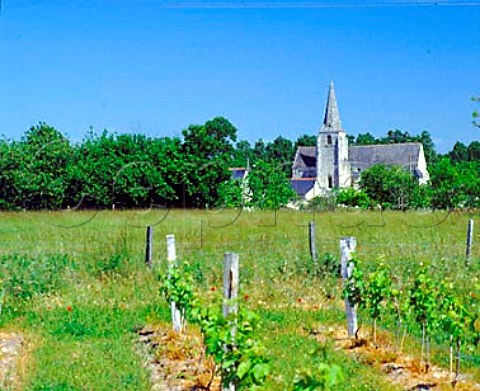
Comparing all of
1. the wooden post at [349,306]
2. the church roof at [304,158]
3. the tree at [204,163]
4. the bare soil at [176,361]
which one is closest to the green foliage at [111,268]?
the bare soil at [176,361]

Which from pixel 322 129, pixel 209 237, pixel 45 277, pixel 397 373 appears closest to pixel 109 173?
pixel 209 237

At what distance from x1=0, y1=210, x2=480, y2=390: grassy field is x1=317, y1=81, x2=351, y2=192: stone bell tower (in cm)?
6001

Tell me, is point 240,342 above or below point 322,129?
below

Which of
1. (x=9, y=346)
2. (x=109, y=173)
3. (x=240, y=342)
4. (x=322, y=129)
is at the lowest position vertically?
(x=9, y=346)

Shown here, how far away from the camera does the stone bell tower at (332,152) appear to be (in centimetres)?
7950

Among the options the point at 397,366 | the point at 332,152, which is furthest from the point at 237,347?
the point at 332,152

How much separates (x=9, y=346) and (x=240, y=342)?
15.4 ft

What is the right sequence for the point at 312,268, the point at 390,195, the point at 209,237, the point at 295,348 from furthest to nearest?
the point at 390,195
the point at 209,237
the point at 312,268
the point at 295,348

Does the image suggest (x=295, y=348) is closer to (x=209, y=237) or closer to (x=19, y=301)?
(x=19, y=301)

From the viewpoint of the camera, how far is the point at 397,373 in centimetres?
734

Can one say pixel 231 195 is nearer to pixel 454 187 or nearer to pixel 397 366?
pixel 397 366

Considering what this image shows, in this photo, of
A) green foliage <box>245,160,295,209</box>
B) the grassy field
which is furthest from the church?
the grassy field

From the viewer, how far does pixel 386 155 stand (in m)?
79.8

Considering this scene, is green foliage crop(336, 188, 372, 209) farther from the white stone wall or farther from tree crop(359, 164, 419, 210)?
the white stone wall
